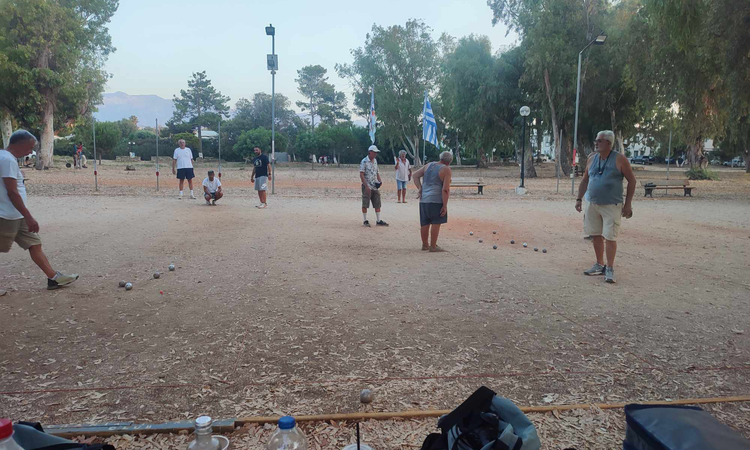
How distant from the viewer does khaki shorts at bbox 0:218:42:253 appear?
5.42m

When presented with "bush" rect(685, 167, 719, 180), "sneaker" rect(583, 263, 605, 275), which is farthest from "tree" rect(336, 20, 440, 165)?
"sneaker" rect(583, 263, 605, 275)

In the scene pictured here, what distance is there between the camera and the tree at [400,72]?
45.4 m

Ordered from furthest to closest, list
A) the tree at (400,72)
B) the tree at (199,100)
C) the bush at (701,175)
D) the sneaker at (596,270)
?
the tree at (199,100)
the tree at (400,72)
the bush at (701,175)
the sneaker at (596,270)

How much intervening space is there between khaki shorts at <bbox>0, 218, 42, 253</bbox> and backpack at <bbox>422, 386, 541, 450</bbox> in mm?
5230

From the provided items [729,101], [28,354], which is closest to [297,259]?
[28,354]

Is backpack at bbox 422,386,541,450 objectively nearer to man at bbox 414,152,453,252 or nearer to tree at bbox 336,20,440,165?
man at bbox 414,152,453,252

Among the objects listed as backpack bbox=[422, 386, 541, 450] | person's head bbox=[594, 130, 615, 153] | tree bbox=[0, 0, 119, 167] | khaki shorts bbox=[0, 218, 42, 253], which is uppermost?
tree bbox=[0, 0, 119, 167]

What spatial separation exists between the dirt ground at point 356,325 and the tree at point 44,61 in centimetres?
3083

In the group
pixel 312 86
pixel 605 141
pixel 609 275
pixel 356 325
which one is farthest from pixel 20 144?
pixel 312 86

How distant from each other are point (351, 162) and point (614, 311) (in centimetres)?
5421

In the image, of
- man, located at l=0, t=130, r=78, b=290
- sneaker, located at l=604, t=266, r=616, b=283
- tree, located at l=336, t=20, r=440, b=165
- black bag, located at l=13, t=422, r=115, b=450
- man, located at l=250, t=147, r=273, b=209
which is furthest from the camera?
tree, located at l=336, t=20, r=440, b=165

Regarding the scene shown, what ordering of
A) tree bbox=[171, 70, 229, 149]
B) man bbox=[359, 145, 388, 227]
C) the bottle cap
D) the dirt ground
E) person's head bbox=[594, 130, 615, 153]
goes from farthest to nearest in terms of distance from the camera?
1. tree bbox=[171, 70, 229, 149]
2. man bbox=[359, 145, 388, 227]
3. person's head bbox=[594, 130, 615, 153]
4. the dirt ground
5. the bottle cap

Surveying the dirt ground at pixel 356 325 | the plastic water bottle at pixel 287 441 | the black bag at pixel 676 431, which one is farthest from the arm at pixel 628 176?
the plastic water bottle at pixel 287 441

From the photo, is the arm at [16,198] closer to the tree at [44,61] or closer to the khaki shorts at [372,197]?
the khaki shorts at [372,197]
